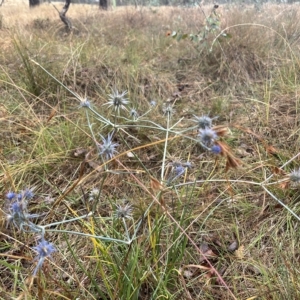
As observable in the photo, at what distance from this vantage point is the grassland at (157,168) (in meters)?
1.38

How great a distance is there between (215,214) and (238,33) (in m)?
2.55

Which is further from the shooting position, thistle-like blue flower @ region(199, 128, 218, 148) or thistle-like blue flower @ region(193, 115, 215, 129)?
thistle-like blue flower @ region(193, 115, 215, 129)

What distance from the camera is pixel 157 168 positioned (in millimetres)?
2367

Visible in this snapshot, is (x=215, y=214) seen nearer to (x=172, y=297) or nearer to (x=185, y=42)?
(x=172, y=297)

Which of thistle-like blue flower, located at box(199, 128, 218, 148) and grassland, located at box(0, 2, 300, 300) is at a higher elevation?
thistle-like blue flower, located at box(199, 128, 218, 148)

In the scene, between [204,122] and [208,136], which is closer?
[208,136]

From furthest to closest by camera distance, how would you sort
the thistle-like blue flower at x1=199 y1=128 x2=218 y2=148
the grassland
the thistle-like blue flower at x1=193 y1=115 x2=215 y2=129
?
1. the grassland
2. the thistle-like blue flower at x1=193 y1=115 x2=215 y2=129
3. the thistle-like blue flower at x1=199 y1=128 x2=218 y2=148

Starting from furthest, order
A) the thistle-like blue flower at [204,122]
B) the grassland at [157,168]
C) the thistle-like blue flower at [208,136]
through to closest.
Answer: the grassland at [157,168], the thistle-like blue flower at [204,122], the thistle-like blue flower at [208,136]

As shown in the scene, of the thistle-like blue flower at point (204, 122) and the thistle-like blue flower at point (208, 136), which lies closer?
the thistle-like blue flower at point (208, 136)

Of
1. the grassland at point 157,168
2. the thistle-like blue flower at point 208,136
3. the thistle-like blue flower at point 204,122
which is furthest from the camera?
the grassland at point 157,168

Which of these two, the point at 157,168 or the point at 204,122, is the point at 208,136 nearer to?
Answer: the point at 204,122

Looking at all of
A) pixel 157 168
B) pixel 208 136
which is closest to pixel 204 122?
pixel 208 136

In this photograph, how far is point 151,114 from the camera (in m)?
2.82

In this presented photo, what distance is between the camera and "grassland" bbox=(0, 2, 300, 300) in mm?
1379
